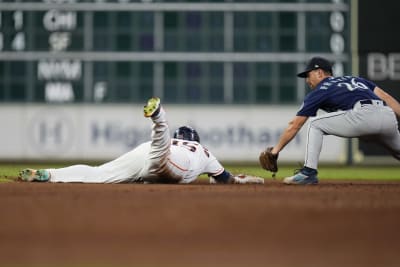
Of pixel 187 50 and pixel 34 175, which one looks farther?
pixel 187 50

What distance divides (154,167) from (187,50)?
11.2 meters

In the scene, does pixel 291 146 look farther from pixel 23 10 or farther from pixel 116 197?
pixel 116 197

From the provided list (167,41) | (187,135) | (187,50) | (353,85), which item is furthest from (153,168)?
(167,41)

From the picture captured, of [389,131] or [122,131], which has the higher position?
[389,131]

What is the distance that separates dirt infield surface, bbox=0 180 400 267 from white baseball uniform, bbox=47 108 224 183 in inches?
15.3

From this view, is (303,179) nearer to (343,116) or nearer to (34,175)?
(343,116)

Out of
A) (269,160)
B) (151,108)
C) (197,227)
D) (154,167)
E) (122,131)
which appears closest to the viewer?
(197,227)

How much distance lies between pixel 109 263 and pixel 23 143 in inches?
640

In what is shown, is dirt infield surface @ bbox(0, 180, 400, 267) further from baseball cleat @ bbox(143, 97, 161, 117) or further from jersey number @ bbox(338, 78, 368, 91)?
jersey number @ bbox(338, 78, 368, 91)

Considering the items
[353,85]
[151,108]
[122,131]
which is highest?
[353,85]

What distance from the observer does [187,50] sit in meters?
18.8

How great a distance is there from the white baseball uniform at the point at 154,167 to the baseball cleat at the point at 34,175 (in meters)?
0.07

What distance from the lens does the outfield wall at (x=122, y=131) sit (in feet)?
64.3

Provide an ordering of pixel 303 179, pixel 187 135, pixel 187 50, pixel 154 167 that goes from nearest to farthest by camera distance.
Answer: pixel 154 167 → pixel 303 179 → pixel 187 135 → pixel 187 50
